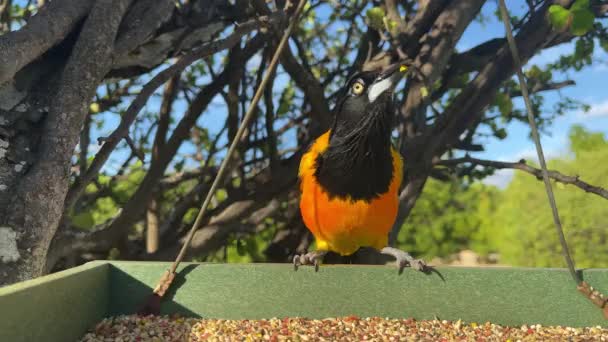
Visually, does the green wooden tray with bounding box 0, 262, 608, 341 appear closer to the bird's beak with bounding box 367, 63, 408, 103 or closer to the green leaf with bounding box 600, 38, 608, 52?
the bird's beak with bounding box 367, 63, 408, 103

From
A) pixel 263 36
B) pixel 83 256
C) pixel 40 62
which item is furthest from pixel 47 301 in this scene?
pixel 263 36

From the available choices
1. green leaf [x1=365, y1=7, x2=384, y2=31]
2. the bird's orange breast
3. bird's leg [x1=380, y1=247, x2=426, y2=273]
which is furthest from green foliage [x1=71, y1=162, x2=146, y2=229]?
green leaf [x1=365, y1=7, x2=384, y2=31]

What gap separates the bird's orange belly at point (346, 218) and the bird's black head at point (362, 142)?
0.10ft

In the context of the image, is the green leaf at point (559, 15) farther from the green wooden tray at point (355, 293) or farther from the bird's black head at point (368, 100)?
the green wooden tray at point (355, 293)

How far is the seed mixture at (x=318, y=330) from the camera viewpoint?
161 cm

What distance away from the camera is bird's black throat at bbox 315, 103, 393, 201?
6.20 feet

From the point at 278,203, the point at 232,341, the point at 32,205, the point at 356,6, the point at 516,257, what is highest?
the point at 356,6

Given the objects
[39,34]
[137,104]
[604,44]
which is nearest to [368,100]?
[137,104]

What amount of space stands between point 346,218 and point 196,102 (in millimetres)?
1844

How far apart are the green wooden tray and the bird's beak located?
0.58 m

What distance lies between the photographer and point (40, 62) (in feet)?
7.02

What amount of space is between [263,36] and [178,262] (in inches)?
82.8

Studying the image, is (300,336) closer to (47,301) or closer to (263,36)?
(47,301)

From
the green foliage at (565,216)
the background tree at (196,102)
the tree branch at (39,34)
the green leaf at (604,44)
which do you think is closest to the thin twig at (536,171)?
the background tree at (196,102)
